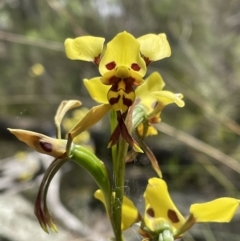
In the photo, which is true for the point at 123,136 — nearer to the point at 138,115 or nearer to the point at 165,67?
the point at 138,115

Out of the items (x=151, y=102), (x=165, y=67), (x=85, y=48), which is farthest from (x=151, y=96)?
(x=165, y=67)

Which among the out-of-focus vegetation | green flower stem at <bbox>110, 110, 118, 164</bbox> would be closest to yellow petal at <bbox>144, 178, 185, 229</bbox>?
green flower stem at <bbox>110, 110, 118, 164</bbox>

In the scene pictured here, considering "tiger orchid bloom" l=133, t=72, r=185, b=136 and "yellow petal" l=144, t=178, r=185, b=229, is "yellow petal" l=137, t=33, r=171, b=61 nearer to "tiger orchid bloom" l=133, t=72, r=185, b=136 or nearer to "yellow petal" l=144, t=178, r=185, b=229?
"tiger orchid bloom" l=133, t=72, r=185, b=136

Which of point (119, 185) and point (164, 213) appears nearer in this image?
point (119, 185)

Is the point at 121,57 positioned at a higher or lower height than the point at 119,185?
higher

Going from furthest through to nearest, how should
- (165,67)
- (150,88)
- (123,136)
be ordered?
(165,67)
(150,88)
(123,136)

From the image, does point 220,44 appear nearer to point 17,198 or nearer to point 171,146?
point 171,146
